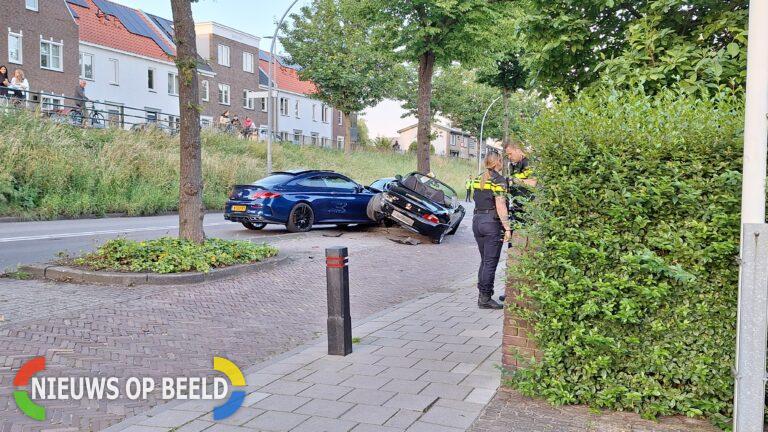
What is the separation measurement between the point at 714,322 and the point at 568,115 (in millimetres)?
1474

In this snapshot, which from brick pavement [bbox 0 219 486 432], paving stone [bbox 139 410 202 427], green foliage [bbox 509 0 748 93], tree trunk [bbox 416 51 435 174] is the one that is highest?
tree trunk [bbox 416 51 435 174]

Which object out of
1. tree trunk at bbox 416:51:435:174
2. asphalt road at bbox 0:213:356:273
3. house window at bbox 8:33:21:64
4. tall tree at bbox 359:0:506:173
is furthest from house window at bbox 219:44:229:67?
tree trunk at bbox 416:51:435:174

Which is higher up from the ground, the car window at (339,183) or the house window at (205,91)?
the house window at (205,91)

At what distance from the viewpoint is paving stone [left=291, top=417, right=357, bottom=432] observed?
3684 mm

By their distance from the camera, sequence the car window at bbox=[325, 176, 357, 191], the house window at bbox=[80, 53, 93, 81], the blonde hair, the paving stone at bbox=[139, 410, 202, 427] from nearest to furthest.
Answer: the paving stone at bbox=[139, 410, 202, 427] → the blonde hair → the car window at bbox=[325, 176, 357, 191] → the house window at bbox=[80, 53, 93, 81]

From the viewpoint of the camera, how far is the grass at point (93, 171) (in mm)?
18109

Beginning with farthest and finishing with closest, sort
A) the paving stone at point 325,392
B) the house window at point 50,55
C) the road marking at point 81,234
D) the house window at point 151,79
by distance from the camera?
1. the house window at point 151,79
2. the house window at point 50,55
3. the road marking at point 81,234
4. the paving stone at point 325,392

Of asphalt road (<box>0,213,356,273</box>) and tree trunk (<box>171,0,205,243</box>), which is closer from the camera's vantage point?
tree trunk (<box>171,0,205,243</box>)

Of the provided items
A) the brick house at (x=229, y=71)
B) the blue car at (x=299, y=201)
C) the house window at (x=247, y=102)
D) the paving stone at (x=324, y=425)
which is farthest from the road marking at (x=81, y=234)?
the house window at (x=247, y=102)

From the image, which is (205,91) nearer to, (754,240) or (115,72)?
(115,72)

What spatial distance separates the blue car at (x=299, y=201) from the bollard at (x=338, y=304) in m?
9.34

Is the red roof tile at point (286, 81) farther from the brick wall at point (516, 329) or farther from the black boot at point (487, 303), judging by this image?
the brick wall at point (516, 329)

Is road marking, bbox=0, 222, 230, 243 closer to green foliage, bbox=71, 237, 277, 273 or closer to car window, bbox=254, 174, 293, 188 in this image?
car window, bbox=254, 174, 293, 188

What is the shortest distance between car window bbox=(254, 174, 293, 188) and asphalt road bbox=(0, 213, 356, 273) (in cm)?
114
